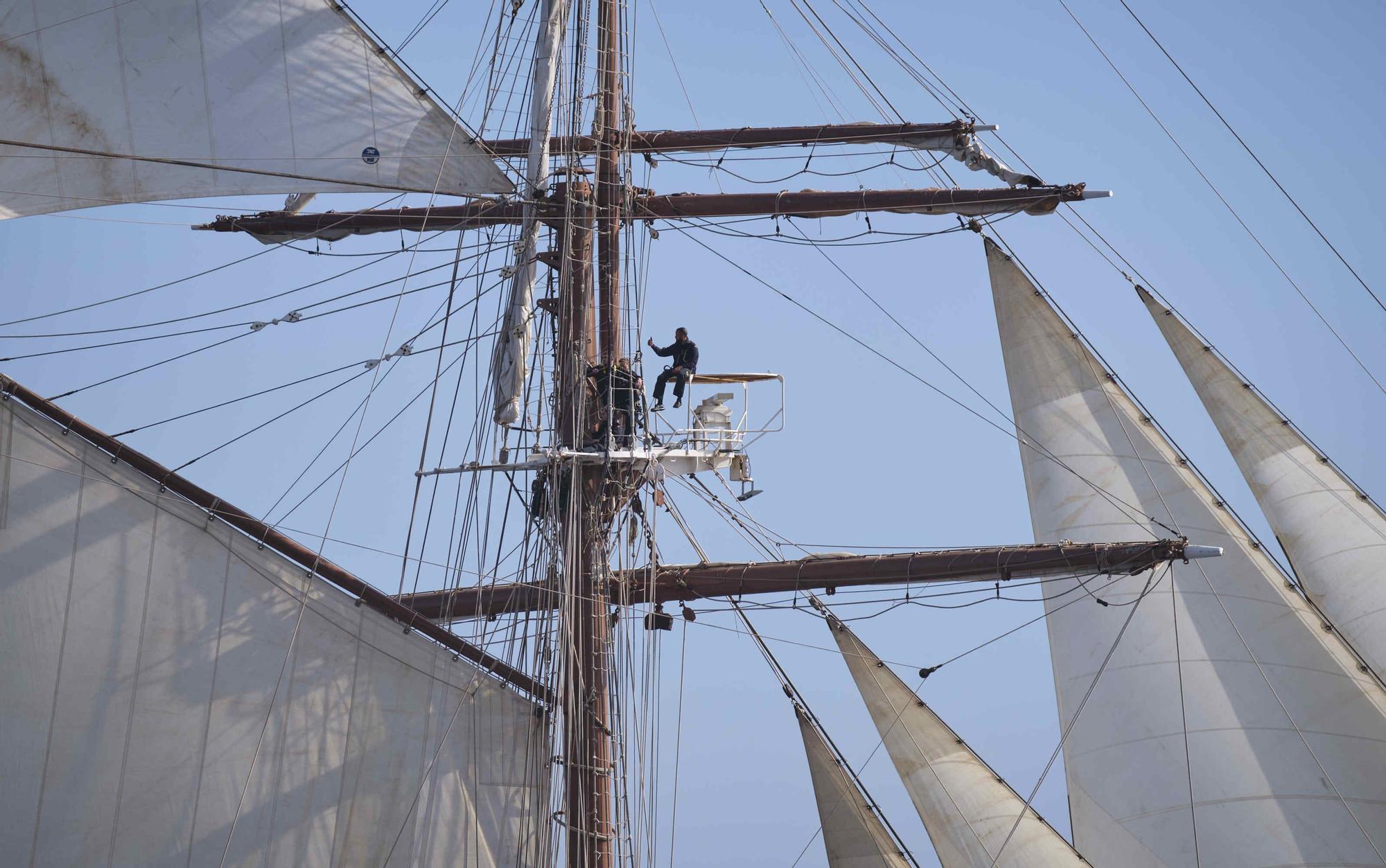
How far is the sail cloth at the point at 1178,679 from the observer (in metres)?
26.4

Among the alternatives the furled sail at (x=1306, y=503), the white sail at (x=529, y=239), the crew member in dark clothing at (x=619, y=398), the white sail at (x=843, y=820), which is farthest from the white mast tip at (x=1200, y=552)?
the white sail at (x=529, y=239)

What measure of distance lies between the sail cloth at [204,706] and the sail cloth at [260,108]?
412cm

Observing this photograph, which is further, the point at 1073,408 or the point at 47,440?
the point at 1073,408

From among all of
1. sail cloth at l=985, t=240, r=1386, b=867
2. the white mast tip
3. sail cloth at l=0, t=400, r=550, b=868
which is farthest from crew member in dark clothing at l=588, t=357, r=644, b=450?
the white mast tip

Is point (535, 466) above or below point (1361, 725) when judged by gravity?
above

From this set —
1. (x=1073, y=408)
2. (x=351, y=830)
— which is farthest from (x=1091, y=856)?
(x=351, y=830)

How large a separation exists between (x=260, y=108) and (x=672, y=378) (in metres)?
6.74

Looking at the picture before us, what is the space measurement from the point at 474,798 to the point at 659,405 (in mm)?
6683

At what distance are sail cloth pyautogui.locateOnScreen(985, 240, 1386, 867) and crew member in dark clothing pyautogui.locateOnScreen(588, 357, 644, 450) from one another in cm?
672

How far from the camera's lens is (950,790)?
2728cm

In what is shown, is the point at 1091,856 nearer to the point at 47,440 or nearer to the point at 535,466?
the point at 535,466

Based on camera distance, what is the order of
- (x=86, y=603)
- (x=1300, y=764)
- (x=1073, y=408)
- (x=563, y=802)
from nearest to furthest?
(x=86, y=603)
(x=563, y=802)
(x=1300, y=764)
(x=1073, y=408)

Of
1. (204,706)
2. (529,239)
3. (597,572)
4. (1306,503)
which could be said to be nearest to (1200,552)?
(1306,503)

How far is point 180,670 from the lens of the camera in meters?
23.5
